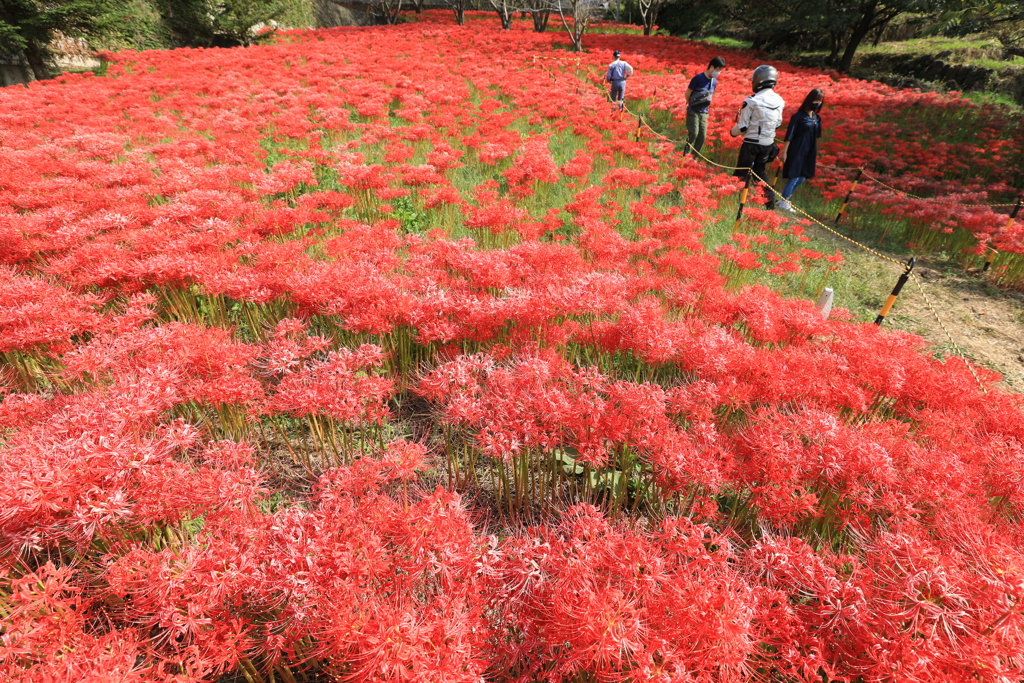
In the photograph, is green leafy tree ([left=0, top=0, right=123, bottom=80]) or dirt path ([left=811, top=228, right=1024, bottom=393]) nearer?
dirt path ([left=811, top=228, right=1024, bottom=393])

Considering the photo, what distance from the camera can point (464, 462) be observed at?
336 centimetres

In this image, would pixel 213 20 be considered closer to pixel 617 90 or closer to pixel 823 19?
pixel 617 90

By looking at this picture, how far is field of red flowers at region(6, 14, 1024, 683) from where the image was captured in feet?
5.26

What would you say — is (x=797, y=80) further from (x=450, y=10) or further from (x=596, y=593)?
(x=450, y=10)

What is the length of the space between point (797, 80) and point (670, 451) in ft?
67.1

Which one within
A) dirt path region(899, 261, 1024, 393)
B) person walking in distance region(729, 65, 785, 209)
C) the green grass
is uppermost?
the green grass

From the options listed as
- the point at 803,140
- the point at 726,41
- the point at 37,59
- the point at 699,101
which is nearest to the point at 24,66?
the point at 37,59

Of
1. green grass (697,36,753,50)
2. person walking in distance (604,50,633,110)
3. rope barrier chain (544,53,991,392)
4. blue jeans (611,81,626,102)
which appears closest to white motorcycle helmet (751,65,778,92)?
rope barrier chain (544,53,991,392)

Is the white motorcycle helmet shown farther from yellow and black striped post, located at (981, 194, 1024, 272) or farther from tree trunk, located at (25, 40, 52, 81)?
tree trunk, located at (25, 40, 52, 81)

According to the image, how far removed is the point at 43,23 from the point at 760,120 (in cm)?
2125

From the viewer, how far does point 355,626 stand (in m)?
1.52

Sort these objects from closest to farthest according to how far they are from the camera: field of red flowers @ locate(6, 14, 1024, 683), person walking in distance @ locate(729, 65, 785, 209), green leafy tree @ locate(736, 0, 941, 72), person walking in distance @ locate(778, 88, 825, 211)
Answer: field of red flowers @ locate(6, 14, 1024, 683)
person walking in distance @ locate(729, 65, 785, 209)
person walking in distance @ locate(778, 88, 825, 211)
green leafy tree @ locate(736, 0, 941, 72)

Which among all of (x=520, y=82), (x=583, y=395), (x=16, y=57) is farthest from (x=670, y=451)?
(x=16, y=57)

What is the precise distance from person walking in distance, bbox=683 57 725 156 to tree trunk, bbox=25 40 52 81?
68.4 feet
